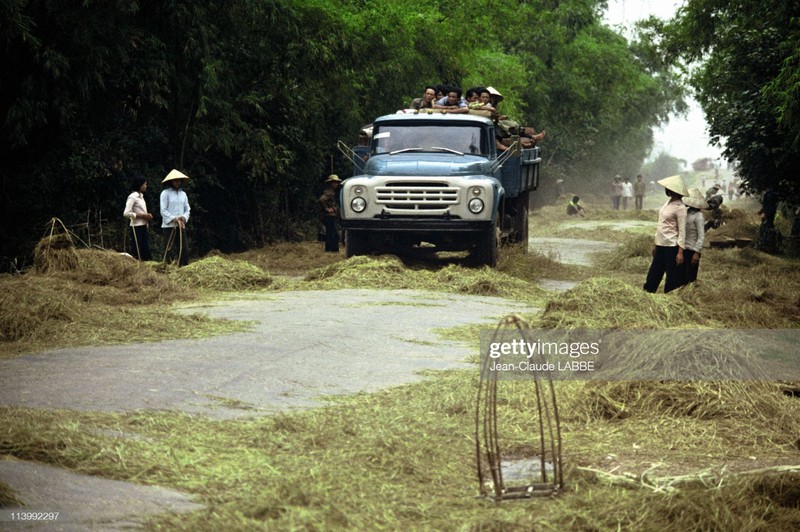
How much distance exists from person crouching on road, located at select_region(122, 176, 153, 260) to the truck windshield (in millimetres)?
4020

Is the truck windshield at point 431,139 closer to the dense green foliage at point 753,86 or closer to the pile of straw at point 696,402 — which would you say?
the dense green foliage at point 753,86

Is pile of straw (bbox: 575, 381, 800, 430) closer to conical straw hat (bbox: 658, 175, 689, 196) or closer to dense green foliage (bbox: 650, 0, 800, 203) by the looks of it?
conical straw hat (bbox: 658, 175, 689, 196)

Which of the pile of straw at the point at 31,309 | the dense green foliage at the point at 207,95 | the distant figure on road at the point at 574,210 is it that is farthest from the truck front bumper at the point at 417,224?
the distant figure on road at the point at 574,210

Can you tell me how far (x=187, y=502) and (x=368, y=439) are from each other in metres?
1.64

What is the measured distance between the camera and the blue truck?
717 inches

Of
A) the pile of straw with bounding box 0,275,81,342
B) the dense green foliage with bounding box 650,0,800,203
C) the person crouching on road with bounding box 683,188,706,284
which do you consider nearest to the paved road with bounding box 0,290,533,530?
the pile of straw with bounding box 0,275,81,342

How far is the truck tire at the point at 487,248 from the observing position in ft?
61.3

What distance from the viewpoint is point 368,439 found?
7.24 m

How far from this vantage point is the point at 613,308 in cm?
1195

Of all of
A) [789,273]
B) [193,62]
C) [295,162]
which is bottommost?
[789,273]

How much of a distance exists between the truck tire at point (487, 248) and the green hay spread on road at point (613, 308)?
5.95m

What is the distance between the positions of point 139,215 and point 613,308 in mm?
8550

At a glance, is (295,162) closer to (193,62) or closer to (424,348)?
(193,62)

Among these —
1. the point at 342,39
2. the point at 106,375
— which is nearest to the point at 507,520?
the point at 106,375
